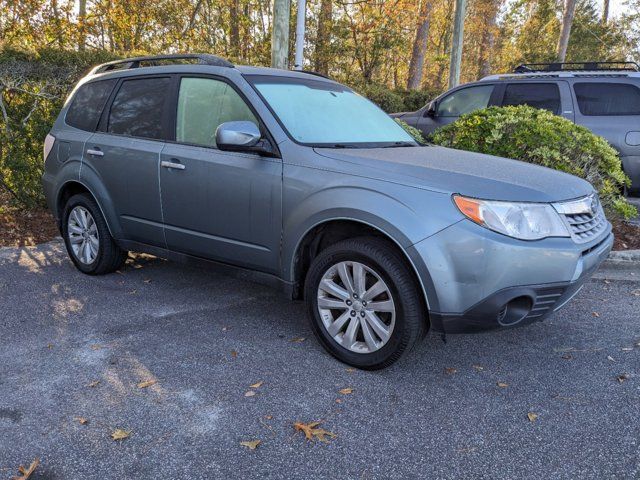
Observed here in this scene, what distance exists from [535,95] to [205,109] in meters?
5.81

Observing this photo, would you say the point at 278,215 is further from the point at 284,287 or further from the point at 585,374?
the point at 585,374

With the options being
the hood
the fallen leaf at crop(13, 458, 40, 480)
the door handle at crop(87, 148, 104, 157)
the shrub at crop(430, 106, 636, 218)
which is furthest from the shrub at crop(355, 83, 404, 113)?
the fallen leaf at crop(13, 458, 40, 480)

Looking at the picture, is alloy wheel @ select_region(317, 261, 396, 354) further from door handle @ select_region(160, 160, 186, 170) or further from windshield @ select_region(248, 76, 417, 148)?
door handle @ select_region(160, 160, 186, 170)

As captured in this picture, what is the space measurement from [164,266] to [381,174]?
3042 millimetres

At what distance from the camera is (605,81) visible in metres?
7.73

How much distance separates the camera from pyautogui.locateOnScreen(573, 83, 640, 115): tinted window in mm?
7590

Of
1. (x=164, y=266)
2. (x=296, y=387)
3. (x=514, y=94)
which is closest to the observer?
(x=296, y=387)

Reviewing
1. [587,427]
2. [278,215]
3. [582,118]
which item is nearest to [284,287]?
[278,215]

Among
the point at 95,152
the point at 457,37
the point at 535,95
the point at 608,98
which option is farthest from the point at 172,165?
the point at 457,37

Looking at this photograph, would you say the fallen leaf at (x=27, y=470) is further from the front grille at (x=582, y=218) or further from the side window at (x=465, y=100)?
the side window at (x=465, y=100)

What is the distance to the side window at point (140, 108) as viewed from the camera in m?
4.33

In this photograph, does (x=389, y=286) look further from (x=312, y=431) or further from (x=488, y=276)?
(x=312, y=431)

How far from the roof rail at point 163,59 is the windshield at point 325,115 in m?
0.45

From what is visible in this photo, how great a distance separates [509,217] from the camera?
2.92m
